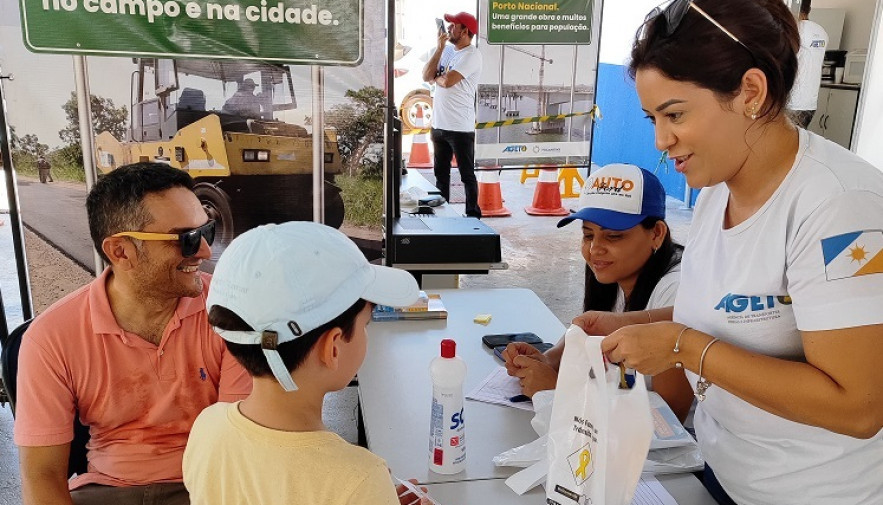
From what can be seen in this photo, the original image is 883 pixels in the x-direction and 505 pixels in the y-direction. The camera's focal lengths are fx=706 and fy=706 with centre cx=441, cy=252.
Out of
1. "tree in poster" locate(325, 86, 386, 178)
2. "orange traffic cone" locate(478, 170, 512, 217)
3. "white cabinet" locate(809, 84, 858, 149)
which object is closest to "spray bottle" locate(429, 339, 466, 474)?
"tree in poster" locate(325, 86, 386, 178)

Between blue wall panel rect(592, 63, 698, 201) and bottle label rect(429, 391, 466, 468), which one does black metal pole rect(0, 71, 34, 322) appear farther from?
blue wall panel rect(592, 63, 698, 201)

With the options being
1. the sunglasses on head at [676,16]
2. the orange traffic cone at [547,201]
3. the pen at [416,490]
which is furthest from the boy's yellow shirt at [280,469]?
the orange traffic cone at [547,201]

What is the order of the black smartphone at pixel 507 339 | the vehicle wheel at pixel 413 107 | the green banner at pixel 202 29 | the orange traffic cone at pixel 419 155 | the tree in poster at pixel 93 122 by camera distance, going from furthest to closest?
the vehicle wheel at pixel 413 107 → the orange traffic cone at pixel 419 155 → the tree in poster at pixel 93 122 → the green banner at pixel 202 29 → the black smartphone at pixel 507 339

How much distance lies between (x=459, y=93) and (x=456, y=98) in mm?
49

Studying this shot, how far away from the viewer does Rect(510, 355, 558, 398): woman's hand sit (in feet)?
6.00

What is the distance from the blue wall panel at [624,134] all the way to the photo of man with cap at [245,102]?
519 cm

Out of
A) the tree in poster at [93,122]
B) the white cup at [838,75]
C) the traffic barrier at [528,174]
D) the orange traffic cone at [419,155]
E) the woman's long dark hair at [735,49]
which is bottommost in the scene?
the traffic barrier at [528,174]

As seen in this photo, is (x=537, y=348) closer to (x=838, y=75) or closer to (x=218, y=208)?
(x=218, y=208)

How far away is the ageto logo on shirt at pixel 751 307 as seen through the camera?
48.0 inches

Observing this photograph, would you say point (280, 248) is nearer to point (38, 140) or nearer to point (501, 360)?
point (501, 360)

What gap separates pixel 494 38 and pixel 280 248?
534cm

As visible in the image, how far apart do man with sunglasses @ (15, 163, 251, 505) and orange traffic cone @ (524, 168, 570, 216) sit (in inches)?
215

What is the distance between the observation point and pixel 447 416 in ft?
4.80

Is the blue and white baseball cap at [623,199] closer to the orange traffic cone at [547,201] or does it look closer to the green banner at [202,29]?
the green banner at [202,29]
